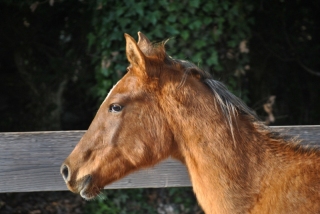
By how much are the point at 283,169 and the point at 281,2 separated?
4.94m

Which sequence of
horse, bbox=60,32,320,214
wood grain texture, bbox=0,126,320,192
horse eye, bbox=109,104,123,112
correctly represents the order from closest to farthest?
horse, bbox=60,32,320,214 < horse eye, bbox=109,104,123,112 < wood grain texture, bbox=0,126,320,192

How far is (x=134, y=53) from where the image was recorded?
10.2 feet

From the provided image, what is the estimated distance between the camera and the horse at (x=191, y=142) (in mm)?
3033

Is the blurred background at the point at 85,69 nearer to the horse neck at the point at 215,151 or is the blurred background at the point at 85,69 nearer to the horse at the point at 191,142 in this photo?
the horse at the point at 191,142

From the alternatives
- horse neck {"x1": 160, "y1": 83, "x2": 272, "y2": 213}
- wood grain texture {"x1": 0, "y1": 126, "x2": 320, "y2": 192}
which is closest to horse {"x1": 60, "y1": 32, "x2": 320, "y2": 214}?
horse neck {"x1": 160, "y1": 83, "x2": 272, "y2": 213}

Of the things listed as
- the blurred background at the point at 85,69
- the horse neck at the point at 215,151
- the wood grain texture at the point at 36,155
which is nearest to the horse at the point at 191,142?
the horse neck at the point at 215,151

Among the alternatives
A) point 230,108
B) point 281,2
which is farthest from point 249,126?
point 281,2

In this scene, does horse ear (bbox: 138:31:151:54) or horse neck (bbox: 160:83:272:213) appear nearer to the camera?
horse neck (bbox: 160:83:272:213)

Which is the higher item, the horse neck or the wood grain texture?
the horse neck

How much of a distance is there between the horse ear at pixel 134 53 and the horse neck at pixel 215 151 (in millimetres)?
250

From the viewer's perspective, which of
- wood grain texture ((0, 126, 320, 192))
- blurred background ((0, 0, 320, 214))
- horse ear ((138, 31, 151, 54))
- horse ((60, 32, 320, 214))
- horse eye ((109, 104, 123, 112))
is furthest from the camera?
blurred background ((0, 0, 320, 214))

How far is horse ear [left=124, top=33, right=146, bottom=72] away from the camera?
10.0 feet

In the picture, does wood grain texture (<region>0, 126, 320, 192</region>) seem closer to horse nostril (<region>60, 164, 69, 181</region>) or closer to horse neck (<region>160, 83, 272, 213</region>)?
horse nostril (<region>60, 164, 69, 181</region>)

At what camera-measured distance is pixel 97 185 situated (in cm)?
328
